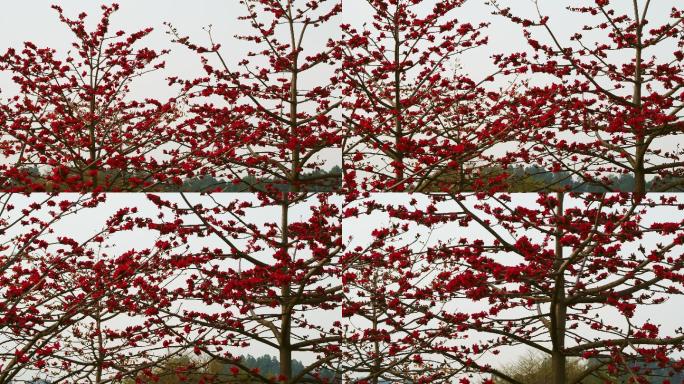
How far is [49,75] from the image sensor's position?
17.5 ft

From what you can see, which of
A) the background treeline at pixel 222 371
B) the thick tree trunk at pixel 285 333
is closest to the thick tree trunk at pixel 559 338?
the background treeline at pixel 222 371

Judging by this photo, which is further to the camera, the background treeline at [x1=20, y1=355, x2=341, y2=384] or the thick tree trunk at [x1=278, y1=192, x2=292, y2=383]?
the thick tree trunk at [x1=278, y1=192, x2=292, y2=383]

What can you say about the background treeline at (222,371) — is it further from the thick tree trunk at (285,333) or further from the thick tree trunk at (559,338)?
the thick tree trunk at (559,338)

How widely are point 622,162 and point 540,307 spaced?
134cm

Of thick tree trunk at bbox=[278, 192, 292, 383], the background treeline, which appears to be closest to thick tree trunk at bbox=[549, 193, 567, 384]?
the background treeline

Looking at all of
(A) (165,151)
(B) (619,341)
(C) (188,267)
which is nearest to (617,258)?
(B) (619,341)

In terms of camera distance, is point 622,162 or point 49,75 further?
point 49,75

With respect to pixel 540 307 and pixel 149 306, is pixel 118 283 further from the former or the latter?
pixel 540 307

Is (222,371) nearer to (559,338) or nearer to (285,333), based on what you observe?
(285,333)

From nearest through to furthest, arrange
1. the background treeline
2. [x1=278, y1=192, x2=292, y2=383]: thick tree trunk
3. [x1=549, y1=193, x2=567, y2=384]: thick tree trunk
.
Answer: [x1=549, y1=193, x2=567, y2=384]: thick tree trunk
the background treeline
[x1=278, y1=192, x2=292, y2=383]: thick tree trunk

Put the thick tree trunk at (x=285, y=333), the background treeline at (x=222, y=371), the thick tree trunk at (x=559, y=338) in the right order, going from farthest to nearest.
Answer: the thick tree trunk at (x=285, y=333), the background treeline at (x=222, y=371), the thick tree trunk at (x=559, y=338)

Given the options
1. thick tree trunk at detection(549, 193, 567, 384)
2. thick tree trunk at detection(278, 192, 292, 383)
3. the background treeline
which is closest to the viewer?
thick tree trunk at detection(549, 193, 567, 384)

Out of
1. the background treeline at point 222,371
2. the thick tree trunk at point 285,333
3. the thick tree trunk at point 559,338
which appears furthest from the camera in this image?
the thick tree trunk at point 285,333

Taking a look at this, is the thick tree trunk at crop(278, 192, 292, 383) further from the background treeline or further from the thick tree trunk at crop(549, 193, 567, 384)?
the thick tree trunk at crop(549, 193, 567, 384)
